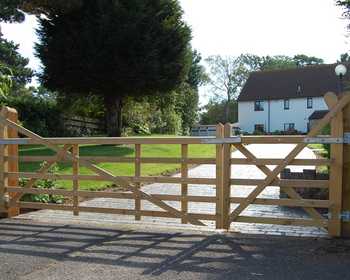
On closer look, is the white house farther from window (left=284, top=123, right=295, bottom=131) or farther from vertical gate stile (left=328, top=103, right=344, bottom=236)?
vertical gate stile (left=328, top=103, right=344, bottom=236)

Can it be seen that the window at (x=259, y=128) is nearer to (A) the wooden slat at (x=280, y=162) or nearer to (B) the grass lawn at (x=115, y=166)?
(B) the grass lawn at (x=115, y=166)

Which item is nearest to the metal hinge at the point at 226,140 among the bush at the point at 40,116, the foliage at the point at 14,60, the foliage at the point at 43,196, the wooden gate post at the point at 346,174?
the wooden gate post at the point at 346,174

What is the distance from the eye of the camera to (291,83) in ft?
224

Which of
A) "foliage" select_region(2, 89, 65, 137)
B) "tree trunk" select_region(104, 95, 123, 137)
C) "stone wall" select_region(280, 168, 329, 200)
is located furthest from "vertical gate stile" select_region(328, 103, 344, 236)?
"foliage" select_region(2, 89, 65, 137)

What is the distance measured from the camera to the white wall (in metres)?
64.9

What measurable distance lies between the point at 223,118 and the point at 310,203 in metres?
78.9

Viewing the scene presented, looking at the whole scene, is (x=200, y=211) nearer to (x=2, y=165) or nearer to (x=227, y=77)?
(x=2, y=165)

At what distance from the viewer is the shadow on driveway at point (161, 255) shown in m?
5.69

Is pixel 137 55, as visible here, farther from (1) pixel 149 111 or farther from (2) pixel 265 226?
(2) pixel 265 226

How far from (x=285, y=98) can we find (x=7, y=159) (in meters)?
60.2

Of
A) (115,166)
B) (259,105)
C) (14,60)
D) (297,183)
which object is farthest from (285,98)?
(297,183)

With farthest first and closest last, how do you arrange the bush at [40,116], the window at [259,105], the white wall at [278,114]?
1. the window at [259,105]
2. the white wall at [278,114]
3. the bush at [40,116]

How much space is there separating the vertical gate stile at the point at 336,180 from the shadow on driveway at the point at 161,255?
12.2 inches

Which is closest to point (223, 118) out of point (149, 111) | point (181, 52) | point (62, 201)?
point (149, 111)
